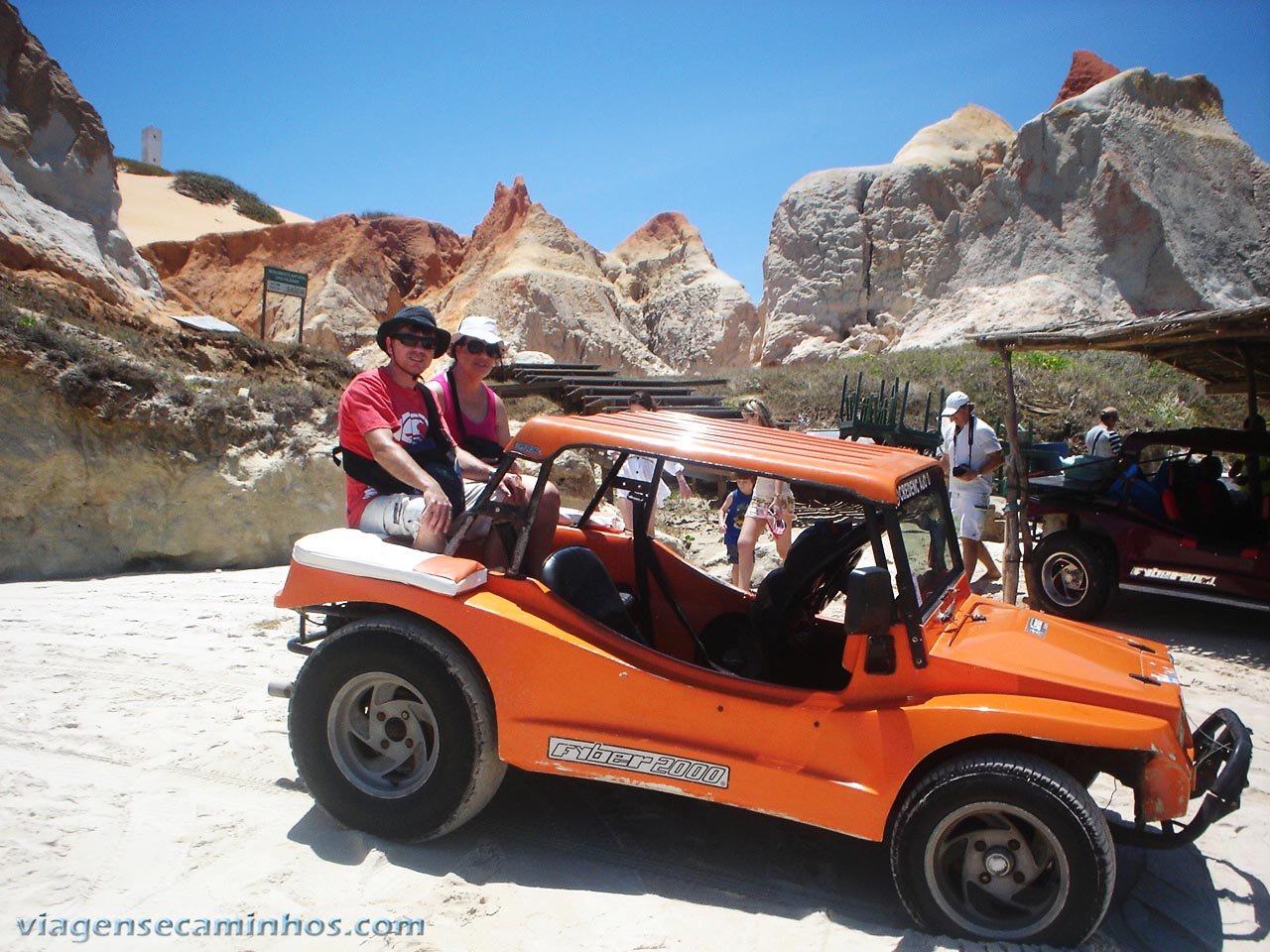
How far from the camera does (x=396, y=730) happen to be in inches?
133

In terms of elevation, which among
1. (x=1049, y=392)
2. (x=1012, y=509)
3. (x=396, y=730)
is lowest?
(x=396, y=730)

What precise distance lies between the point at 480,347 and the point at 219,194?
55302 mm

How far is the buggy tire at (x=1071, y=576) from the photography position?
7371 mm

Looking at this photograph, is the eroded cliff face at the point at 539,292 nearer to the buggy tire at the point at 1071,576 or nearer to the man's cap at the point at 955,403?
the man's cap at the point at 955,403

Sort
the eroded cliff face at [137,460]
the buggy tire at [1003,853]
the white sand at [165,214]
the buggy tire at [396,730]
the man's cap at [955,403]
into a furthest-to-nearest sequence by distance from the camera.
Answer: the white sand at [165,214], the eroded cliff face at [137,460], the man's cap at [955,403], the buggy tire at [396,730], the buggy tire at [1003,853]

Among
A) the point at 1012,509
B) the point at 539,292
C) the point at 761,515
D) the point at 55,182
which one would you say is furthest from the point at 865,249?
the point at 761,515

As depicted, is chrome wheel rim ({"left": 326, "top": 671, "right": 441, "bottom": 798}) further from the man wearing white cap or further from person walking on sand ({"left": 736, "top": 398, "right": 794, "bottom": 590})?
the man wearing white cap

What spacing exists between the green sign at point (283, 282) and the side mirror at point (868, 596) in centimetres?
1491

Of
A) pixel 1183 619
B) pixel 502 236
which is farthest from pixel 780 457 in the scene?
pixel 502 236

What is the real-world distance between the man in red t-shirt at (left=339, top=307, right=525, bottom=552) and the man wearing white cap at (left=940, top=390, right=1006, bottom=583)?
4660mm

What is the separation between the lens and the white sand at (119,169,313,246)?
41219mm

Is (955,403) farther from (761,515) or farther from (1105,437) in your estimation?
(1105,437)

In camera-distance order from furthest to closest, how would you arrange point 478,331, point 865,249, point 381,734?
1. point 865,249
2. point 478,331
3. point 381,734

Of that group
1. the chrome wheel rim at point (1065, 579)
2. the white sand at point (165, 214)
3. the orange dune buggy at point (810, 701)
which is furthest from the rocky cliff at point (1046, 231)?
the orange dune buggy at point (810, 701)
